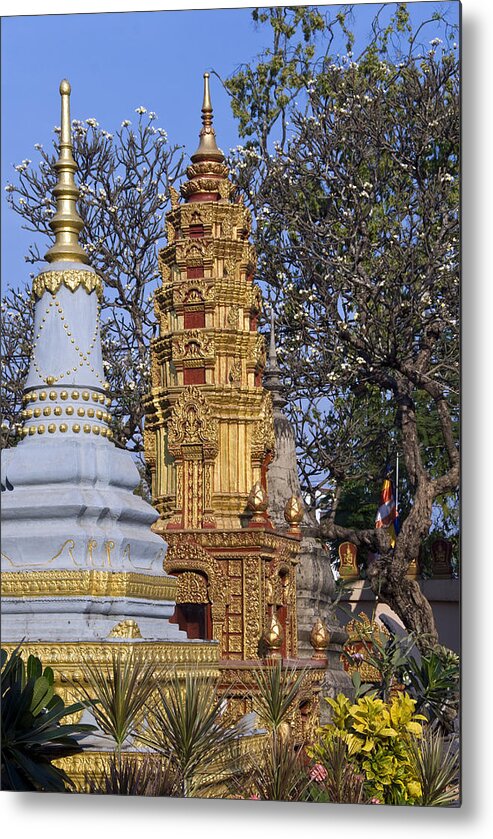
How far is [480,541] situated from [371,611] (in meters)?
8.69

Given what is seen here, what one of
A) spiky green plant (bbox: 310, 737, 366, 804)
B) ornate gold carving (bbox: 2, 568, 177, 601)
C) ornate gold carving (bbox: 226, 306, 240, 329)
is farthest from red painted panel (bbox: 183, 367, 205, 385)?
spiky green plant (bbox: 310, 737, 366, 804)

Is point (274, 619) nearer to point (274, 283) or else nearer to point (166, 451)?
point (166, 451)

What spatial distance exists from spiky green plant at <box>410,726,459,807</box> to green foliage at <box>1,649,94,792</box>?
5.37ft

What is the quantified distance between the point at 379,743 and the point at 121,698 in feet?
4.49

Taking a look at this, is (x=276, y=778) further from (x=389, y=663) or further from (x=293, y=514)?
(x=293, y=514)

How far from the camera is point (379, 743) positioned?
8258 mm

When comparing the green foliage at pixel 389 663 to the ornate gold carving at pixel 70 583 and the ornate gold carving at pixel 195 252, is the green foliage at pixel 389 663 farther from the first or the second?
the ornate gold carving at pixel 195 252

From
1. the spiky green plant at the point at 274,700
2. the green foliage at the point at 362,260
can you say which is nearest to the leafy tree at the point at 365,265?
the green foliage at the point at 362,260

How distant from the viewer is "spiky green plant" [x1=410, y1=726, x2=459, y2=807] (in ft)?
25.8

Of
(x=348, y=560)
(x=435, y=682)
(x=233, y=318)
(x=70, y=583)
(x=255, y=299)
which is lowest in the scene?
(x=435, y=682)

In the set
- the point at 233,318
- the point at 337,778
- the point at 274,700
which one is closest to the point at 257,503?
the point at 233,318

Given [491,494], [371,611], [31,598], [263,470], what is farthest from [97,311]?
[371,611]

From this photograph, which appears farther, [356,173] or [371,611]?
[371,611]

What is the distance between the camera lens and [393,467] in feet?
52.0
